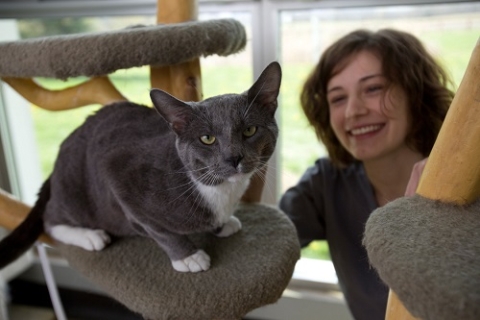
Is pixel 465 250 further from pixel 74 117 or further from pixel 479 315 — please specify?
pixel 74 117

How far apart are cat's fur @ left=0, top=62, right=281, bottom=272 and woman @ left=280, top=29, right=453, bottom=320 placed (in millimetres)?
340

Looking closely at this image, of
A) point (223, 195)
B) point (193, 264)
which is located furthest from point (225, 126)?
point (193, 264)

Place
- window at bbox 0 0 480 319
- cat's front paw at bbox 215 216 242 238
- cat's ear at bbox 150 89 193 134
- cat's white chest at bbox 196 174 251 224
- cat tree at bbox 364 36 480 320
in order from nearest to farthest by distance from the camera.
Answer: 1. cat tree at bbox 364 36 480 320
2. cat's ear at bbox 150 89 193 134
3. cat's white chest at bbox 196 174 251 224
4. cat's front paw at bbox 215 216 242 238
5. window at bbox 0 0 480 319

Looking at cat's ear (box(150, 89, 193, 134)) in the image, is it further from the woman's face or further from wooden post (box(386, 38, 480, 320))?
the woman's face

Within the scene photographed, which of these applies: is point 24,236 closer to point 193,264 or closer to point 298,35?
point 193,264

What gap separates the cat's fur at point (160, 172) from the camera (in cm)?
66

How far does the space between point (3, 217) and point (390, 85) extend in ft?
2.97

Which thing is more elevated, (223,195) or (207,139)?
(207,139)

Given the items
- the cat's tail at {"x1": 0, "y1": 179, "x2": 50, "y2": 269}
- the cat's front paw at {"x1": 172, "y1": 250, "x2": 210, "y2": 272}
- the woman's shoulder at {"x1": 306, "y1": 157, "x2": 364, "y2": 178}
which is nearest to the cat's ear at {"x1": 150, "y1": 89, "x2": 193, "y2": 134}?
the cat's front paw at {"x1": 172, "y1": 250, "x2": 210, "y2": 272}

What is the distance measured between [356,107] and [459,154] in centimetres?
49

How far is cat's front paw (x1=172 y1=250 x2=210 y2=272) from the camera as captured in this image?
75 cm

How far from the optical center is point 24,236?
89 centimetres

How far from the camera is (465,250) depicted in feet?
1.49

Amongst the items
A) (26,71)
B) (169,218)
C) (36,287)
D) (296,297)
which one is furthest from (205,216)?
(36,287)
